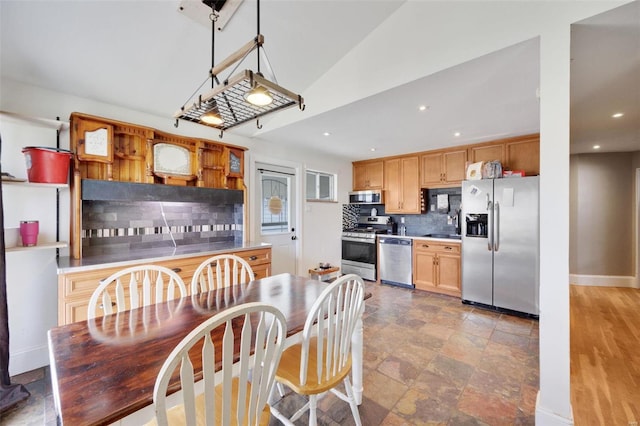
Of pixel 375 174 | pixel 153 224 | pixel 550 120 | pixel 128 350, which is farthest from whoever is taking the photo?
pixel 375 174

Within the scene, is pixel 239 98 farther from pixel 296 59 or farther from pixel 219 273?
pixel 296 59

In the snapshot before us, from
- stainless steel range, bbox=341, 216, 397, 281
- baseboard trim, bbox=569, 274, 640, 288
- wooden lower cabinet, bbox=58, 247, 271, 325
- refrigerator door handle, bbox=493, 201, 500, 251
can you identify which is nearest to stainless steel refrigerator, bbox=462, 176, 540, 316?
refrigerator door handle, bbox=493, 201, 500, 251

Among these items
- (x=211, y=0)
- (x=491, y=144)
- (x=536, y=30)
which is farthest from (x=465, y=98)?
(x=211, y=0)

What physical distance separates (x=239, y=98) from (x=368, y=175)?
13.1 ft

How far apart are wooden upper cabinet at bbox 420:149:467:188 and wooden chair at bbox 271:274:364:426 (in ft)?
10.8

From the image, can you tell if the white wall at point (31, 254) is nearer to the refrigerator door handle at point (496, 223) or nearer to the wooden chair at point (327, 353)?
the wooden chair at point (327, 353)

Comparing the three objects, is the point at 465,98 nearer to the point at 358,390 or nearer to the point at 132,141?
the point at 358,390

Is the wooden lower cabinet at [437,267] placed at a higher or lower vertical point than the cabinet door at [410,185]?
lower

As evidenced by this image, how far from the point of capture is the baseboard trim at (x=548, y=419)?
141 cm

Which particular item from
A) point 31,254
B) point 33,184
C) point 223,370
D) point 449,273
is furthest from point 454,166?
point 31,254

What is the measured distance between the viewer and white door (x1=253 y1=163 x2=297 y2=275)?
369 cm

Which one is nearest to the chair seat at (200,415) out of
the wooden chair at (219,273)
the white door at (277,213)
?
the wooden chair at (219,273)

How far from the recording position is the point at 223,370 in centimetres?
81

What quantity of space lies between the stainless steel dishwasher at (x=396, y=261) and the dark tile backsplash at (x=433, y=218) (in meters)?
0.62
